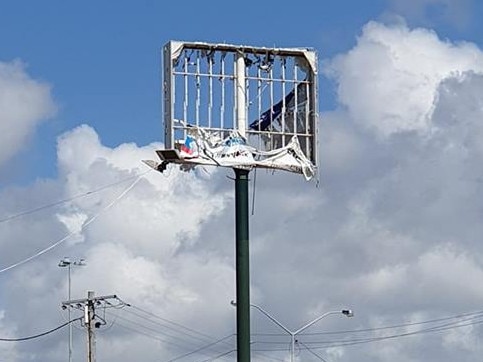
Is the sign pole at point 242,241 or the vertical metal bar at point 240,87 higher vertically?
the vertical metal bar at point 240,87

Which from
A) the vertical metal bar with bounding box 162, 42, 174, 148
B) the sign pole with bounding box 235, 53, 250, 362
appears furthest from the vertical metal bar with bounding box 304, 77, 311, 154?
the vertical metal bar with bounding box 162, 42, 174, 148

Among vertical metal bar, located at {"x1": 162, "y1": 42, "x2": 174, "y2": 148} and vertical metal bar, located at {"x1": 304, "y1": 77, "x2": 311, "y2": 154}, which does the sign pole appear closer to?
vertical metal bar, located at {"x1": 162, "y1": 42, "x2": 174, "y2": 148}

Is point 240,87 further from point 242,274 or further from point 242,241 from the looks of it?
point 242,274

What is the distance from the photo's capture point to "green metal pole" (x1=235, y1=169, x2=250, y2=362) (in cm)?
4103

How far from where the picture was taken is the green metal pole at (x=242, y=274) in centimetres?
4103

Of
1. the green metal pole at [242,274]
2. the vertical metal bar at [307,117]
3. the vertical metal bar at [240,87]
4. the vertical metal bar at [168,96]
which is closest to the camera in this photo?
the green metal pole at [242,274]

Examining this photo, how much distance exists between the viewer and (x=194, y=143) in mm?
42625

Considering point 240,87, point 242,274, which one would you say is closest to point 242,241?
point 242,274

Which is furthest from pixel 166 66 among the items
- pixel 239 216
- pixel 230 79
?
pixel 239 216

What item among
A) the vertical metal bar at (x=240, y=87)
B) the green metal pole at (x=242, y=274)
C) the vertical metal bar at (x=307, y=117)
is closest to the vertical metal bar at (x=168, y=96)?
the vertical metal bar at (x=240, y=87)

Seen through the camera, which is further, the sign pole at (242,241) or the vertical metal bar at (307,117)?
the vertical metal bar at (307,117)

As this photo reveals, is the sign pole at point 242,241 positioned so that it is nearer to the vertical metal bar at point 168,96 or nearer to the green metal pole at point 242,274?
the green metal pole at point 242,274

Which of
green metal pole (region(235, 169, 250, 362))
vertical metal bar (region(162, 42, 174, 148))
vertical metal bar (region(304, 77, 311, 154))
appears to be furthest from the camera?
vertical metal bar (region(304, 77, 311, 154))

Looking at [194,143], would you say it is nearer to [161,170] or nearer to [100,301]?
[161,170]
